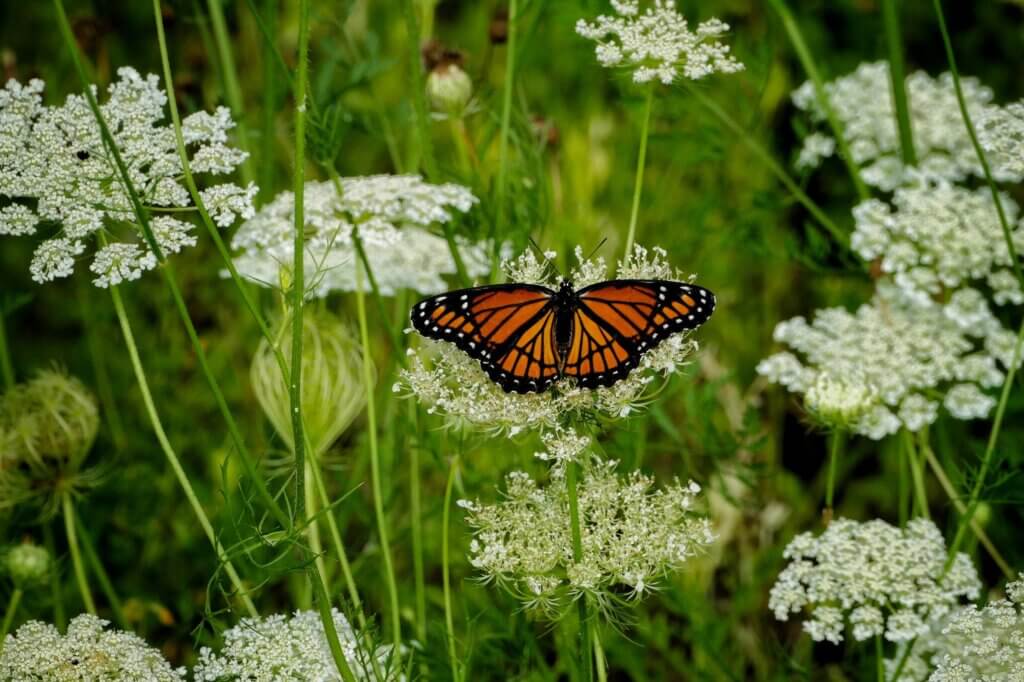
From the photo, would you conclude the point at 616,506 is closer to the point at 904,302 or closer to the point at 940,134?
the point at 904,302

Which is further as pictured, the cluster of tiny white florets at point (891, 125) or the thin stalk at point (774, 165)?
the cluster of tiny white florets at point (891, 125)

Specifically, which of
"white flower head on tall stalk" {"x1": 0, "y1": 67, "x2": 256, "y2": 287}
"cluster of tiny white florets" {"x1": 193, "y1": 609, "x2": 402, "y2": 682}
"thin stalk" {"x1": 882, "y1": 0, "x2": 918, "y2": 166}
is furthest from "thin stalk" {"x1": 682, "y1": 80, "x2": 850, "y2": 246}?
"cluster of tiny white florets" {"x1": 193, "y1": 609, "x2": 402, "y2": 682}

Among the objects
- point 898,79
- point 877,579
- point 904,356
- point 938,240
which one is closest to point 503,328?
point 877,579

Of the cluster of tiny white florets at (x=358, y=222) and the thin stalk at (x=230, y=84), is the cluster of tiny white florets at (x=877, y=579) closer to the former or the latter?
the cluster of tiny white florets at (x=358, y=222)

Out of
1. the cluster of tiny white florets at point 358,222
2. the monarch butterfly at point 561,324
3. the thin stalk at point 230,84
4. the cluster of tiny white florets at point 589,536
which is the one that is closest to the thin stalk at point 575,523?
the cluster of tiny white florets at point 589,536

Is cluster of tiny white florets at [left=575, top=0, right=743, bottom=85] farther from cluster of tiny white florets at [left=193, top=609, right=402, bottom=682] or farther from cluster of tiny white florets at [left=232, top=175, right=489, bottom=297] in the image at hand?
cluster of tiny white florets at [left=193, top=609, right=402, bottom=682]

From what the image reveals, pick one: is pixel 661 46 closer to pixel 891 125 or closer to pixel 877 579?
pixel 877 579

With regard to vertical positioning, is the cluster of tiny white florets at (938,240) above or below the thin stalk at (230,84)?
below
